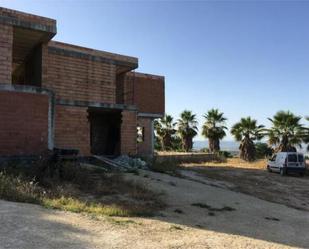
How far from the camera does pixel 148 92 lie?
1246 inches

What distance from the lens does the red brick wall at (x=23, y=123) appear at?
51.6 ft

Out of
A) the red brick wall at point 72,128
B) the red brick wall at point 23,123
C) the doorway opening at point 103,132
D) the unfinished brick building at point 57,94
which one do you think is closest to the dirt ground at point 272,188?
the doorway opening at point 103,132

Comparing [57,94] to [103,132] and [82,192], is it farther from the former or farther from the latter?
[82,192]

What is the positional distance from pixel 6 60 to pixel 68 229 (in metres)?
11.0

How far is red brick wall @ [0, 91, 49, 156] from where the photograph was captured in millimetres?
15716

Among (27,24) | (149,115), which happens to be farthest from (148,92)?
(27,24)

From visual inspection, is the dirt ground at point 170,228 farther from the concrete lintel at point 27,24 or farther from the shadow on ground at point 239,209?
the concrete lintel at point 27,24

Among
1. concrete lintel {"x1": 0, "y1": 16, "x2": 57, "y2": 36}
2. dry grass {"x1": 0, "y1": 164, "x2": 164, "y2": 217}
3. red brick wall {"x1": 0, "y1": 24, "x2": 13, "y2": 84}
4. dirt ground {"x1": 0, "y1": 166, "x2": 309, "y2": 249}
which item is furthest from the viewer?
concrete lintel {"x1": 0, "y1": 16, "x2": 57, "y2": 36}

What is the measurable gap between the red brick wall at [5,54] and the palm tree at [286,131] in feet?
82.1

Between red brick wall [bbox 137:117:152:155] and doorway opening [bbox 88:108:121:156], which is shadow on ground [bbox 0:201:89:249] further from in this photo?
red brick wall [bbox 137:117:152:155]

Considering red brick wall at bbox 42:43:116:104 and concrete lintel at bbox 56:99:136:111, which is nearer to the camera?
concrete lintel at bbox 56:99:136:111

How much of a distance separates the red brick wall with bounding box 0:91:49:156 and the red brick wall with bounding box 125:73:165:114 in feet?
43.6

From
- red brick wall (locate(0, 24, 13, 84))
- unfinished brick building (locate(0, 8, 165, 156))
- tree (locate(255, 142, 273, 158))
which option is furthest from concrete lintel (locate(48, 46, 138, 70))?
tree (locate(255, 142, 273, 158))

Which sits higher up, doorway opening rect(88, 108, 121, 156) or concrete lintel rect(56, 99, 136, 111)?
concrete lintel rect(56, 99, 136, 111)
